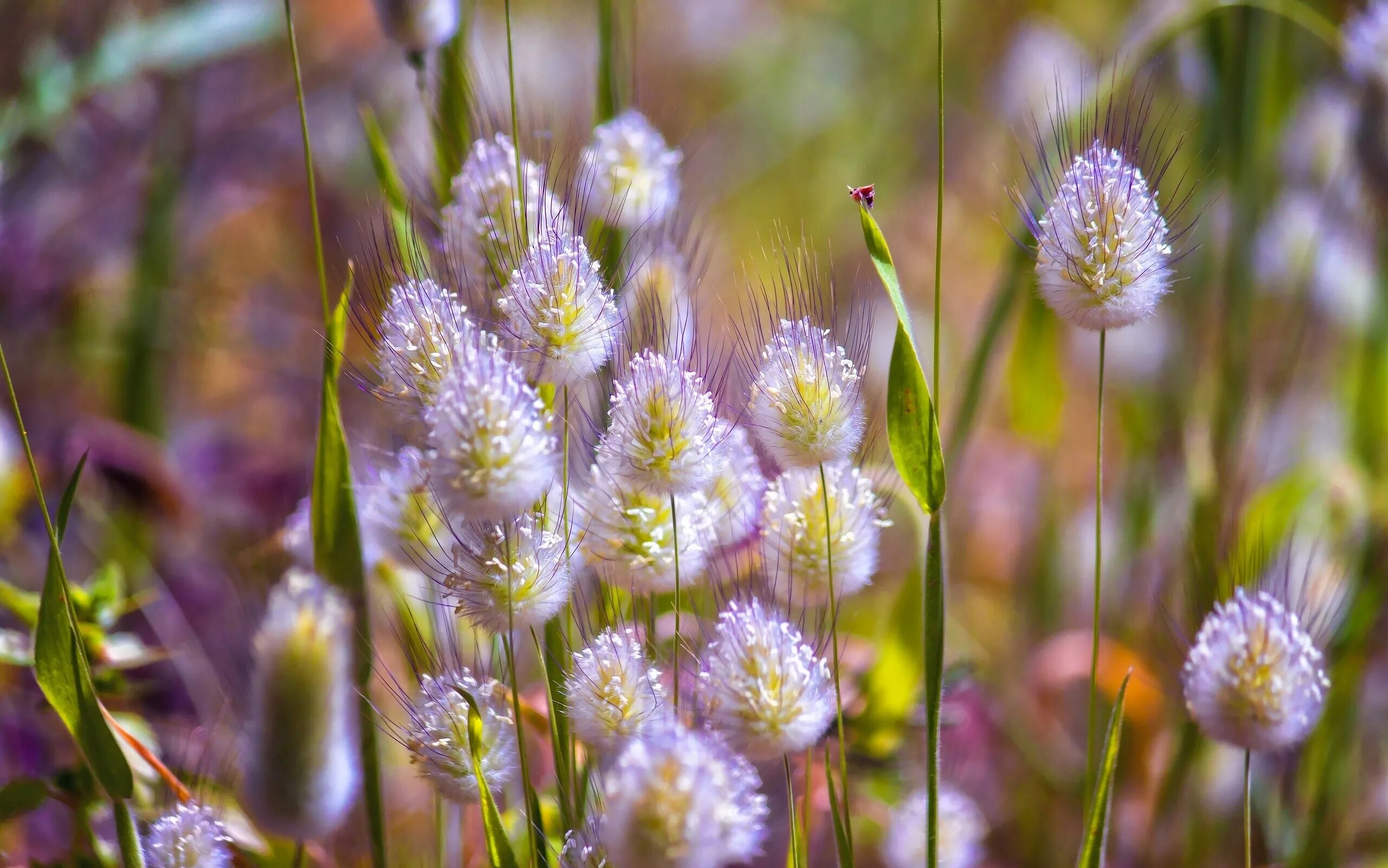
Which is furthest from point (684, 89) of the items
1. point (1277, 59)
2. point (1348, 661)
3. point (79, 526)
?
point (1348, 661)

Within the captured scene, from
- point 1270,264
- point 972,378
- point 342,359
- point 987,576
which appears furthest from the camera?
point 987,576

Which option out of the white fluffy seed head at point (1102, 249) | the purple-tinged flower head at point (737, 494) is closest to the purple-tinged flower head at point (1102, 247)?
the white fluffy seed head at point (1102, 249)

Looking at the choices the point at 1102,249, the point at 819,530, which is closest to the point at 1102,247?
the point at 1102,249

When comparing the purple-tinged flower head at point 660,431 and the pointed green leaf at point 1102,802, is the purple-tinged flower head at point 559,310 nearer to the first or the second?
the purple-tinged flower head at point 660,431

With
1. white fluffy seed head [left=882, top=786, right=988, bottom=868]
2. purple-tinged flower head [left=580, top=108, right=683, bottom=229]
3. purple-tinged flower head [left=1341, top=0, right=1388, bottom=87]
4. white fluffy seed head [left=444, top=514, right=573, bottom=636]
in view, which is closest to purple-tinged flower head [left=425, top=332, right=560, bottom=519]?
white fluffy seed head [left=444, top=514, right=573, bottom=636]

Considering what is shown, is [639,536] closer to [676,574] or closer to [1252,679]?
[676,574]

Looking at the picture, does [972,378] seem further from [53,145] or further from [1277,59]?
[53,145]
